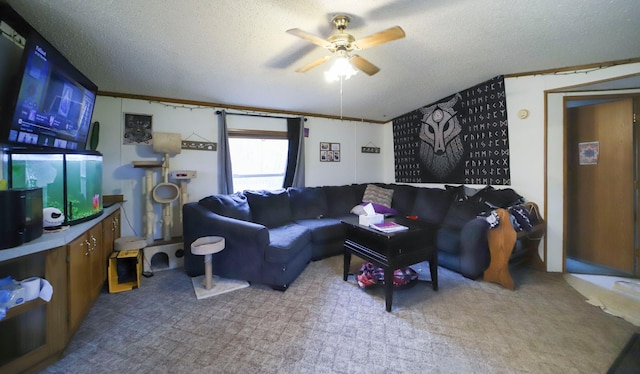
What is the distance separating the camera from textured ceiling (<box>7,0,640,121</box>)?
5.84 ft

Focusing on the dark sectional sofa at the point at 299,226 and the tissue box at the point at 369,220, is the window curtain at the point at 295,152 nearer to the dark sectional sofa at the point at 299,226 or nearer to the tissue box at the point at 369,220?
the dark sectional sofa at the point at 299,226

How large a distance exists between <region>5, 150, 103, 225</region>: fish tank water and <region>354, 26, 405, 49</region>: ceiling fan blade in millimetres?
2344

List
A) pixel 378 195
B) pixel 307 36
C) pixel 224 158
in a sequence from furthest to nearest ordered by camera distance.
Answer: pixel 378 195 < pixel 224 158 < pixel 307 36

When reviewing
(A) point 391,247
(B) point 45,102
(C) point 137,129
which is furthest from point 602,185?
(C) point 137,129

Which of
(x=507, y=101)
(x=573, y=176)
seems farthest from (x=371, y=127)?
(x=573, y=176)

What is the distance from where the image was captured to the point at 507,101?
122 inches

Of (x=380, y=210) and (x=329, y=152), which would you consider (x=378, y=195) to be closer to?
(x=380, y=210)

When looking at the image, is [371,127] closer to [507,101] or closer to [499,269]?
[507,101]

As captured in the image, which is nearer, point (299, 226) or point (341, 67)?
point (341, 67)

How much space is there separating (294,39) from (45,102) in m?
1.91

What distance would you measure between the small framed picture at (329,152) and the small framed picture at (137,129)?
251 centimetres

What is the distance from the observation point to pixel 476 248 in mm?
2570

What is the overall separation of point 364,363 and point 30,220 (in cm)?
210

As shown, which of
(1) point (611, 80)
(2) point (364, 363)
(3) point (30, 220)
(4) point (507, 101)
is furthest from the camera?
(4) point (507, 101)
